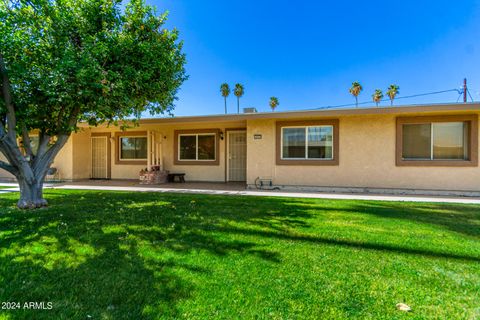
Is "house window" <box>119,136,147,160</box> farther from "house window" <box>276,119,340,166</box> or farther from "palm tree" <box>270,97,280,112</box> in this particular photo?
"palm tree" <box>270,97,280,112</box>

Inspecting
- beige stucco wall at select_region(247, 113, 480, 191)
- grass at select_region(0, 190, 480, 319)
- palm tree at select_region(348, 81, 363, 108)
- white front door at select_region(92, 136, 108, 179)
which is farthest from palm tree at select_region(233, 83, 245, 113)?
grass at select_region(0, 190, 480, 319)

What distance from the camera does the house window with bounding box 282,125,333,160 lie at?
939cm

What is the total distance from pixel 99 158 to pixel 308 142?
439 inches

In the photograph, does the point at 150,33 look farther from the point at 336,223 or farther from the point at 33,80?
the point at 336,223

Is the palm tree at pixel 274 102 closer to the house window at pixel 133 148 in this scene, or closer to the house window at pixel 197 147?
the house window at pixel 197 147

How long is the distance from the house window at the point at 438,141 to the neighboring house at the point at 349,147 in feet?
0.09

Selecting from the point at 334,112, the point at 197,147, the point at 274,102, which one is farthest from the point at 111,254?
the point at 274,102

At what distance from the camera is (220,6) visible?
42.2ft

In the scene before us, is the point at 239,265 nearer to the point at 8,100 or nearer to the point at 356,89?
the point at 8,100

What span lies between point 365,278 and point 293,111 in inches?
273

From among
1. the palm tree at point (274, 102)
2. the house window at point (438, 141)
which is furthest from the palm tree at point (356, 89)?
the house window at point (438, 141)

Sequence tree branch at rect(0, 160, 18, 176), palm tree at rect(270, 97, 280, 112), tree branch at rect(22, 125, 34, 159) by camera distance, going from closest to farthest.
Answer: tree branch at rect(0, 160, 18, 176)
tree branch at rect(22, 125, 34, 159)
palm tree at rect(270, 97, 280, 112)

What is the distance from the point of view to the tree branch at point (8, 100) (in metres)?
5.26

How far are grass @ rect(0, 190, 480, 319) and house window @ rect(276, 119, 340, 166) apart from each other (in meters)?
4.13
